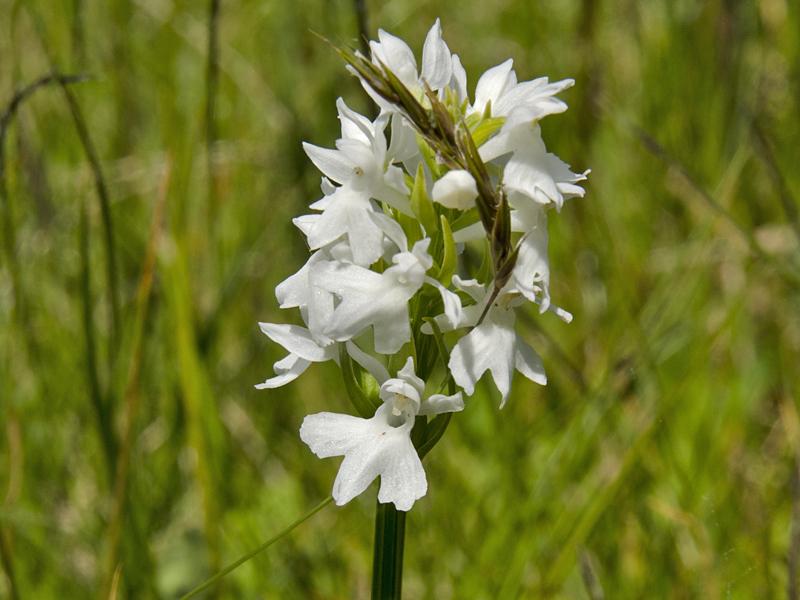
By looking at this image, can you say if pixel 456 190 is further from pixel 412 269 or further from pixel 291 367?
pixel 291 367

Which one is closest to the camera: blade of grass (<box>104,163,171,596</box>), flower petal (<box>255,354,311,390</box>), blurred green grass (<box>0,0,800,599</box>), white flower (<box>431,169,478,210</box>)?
white flower (<box>431,169,478,210</box>)

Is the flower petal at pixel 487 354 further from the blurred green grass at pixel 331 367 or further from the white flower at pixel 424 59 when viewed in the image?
the blurred green grass at pixel 331 367

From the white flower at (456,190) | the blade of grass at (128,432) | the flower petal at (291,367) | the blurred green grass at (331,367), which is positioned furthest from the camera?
the blurred green grass at (331,367)

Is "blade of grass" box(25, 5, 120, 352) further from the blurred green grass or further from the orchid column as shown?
the orchid column

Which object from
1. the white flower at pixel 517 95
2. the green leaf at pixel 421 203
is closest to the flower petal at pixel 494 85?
the white flower at pixel 517 95

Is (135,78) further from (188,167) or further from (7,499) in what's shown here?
(7,499)

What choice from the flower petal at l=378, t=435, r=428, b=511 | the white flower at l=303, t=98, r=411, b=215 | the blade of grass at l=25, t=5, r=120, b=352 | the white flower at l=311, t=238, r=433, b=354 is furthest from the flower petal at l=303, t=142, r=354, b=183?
the blade of grass at l=25, t=5, r=120, b=352
